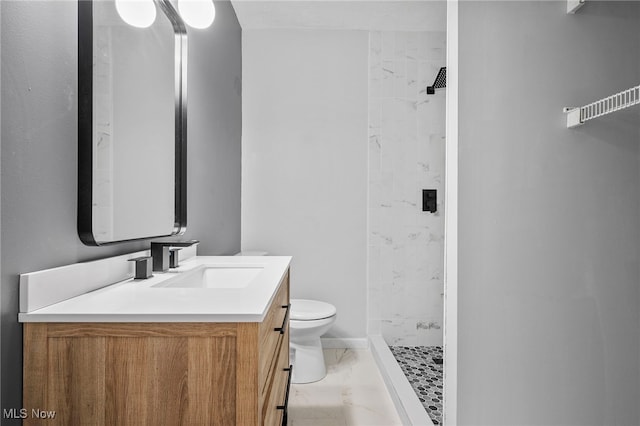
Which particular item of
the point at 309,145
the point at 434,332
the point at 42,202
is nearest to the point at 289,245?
the point at 309,145

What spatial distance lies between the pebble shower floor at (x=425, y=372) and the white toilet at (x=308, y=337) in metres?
0.56

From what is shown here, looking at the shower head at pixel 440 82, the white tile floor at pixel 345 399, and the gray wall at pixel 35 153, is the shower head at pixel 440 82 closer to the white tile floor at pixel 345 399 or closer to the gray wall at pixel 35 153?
the white tile floor at pixel 345 399

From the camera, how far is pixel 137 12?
137cm

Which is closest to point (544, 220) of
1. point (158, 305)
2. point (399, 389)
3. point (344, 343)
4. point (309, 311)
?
point (399, 389)

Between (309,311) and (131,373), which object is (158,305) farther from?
(309,311)

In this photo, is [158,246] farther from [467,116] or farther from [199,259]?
[467,116]

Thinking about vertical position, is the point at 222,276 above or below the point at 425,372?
above

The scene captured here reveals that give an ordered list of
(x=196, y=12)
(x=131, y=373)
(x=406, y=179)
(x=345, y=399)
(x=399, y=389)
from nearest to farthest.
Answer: (x=131, y=373), (x=196, y=12), (x=399, y=389), (x=345, y=399), (x=406, y=179)

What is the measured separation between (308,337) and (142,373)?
1.66 metres

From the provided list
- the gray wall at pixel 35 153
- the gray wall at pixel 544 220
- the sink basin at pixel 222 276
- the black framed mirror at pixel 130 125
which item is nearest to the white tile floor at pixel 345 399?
the gray wall at pixel 544 220

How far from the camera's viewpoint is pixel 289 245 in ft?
10.1

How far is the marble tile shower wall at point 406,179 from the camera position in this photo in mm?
3053

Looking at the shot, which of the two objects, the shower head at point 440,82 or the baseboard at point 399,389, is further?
the shower head at point 440,82

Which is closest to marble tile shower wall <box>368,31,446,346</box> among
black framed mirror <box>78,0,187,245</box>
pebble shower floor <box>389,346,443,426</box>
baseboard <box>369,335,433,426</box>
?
Answer: pebble shower floor <box>389,346,443,426</box>
